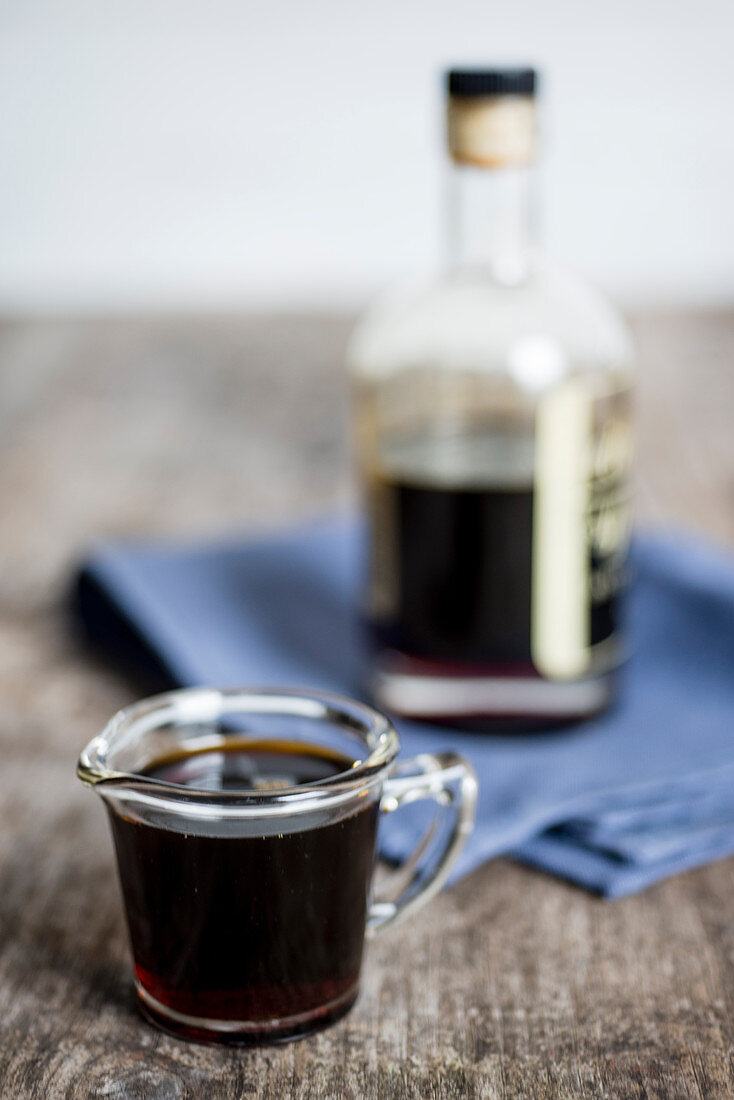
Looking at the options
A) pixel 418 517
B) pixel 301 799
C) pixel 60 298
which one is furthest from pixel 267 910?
pixel 60 298

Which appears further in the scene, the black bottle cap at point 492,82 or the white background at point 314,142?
the white background at point 314,142

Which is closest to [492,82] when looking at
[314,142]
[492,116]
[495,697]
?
[492,116]

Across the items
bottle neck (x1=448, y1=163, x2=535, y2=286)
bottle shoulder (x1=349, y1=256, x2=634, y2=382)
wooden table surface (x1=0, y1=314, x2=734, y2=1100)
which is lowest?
wooden table surface (x1=0, y1=314, x2=734, y2=1100)

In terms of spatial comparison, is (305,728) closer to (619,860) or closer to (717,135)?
(619,860)

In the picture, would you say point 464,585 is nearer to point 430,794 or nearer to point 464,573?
point 464,573

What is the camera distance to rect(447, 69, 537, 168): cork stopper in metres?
0.56

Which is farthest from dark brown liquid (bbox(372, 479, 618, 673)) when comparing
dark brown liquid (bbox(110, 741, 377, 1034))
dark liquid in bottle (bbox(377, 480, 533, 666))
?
dark brown liquid (bbox(110, 741, 377, 1034))

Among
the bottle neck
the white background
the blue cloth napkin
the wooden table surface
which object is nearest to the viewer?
the wooden table surface

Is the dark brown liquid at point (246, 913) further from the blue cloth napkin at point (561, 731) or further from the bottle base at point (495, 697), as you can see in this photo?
the bottle base at point (495, 697)

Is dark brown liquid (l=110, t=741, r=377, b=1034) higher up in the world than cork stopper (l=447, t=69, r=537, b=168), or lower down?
lower down

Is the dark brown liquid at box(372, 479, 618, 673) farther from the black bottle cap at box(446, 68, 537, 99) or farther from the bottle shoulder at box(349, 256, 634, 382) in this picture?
the black bottle cap at box(446, 68, 537, 99)

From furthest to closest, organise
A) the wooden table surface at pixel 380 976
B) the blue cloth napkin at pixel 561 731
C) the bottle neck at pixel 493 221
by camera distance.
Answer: the bottle neck at pixel 493 221, the blue cloth napkin at pixel 561 731, the wooden table surface at pixel 380 976

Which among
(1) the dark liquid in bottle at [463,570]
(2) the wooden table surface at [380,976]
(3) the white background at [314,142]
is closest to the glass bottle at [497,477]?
(1) the dark liquid in bottle at [463,570]

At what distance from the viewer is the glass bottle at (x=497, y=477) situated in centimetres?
59
